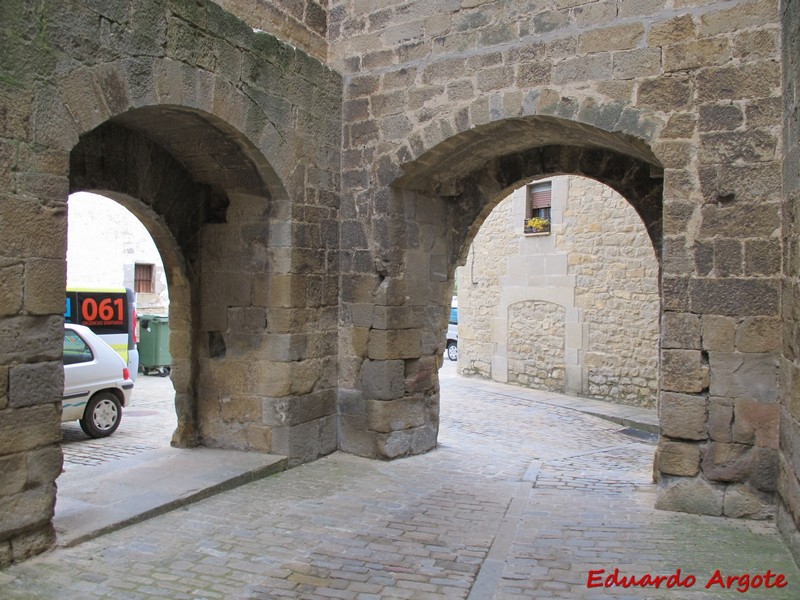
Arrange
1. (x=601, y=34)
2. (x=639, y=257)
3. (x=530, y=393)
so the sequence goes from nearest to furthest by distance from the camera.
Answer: (x=601, y=34) < (x=639, y=257) < (x=530, y=393)

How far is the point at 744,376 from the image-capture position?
447 centimetres

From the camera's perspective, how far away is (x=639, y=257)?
1052cm

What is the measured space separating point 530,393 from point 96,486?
806 cm

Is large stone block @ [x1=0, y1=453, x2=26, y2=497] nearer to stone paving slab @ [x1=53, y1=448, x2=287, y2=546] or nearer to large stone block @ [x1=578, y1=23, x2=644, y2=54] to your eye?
stone paving slab @ [x1=53, y1=448, x2=287, y2=546]

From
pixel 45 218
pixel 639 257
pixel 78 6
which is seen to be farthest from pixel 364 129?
pixel 639 257

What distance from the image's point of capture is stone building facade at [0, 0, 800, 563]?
3.63 metres

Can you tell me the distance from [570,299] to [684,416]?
692cm

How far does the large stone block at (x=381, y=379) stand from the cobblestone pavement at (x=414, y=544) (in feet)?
1.81

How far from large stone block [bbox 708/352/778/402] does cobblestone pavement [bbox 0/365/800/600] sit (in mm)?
766

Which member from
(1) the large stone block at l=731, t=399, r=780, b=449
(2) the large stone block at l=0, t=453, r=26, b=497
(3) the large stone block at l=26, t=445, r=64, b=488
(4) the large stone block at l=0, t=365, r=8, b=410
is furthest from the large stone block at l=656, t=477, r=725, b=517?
(4) the large stone block at l=0, t=365, r=8, b=410

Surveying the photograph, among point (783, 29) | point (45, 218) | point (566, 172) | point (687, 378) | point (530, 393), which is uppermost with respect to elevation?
point (783, 29)

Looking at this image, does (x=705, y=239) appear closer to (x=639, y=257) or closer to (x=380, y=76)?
(x=380, y=76)
